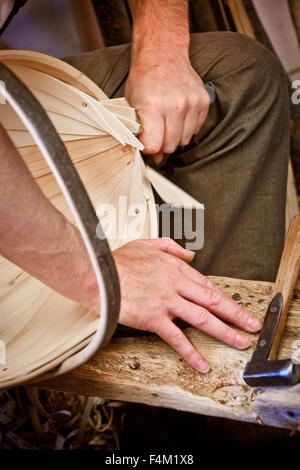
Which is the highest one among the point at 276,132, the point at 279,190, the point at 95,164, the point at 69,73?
the point at 69,73

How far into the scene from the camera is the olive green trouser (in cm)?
103

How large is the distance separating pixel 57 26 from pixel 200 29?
2.16ft

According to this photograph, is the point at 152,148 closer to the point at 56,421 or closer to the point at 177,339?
the point at 177,339

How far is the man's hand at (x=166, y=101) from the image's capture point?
88cm

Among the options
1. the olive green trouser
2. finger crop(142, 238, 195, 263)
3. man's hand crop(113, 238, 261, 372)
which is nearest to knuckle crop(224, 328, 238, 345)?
man's hand crop(113, 238, 261, 372)

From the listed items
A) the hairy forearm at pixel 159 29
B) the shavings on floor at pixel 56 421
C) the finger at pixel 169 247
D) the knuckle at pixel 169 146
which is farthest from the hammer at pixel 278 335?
the shavings on floor at pixel 56 421

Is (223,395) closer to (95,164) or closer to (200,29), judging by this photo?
(95,164)

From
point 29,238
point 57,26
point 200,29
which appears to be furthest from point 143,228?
point 57,26

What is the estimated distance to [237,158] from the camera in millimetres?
1036

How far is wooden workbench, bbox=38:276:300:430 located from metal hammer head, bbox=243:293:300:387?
3cm

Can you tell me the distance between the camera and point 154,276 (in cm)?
68

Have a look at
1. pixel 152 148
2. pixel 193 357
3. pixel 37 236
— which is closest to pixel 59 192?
pixel 152 148

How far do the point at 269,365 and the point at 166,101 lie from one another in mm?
538

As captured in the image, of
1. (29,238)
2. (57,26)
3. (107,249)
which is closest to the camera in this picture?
(107,249)
